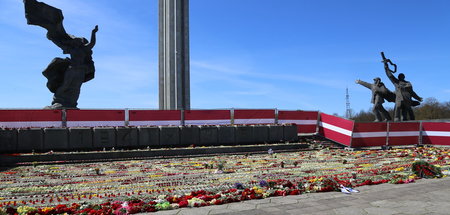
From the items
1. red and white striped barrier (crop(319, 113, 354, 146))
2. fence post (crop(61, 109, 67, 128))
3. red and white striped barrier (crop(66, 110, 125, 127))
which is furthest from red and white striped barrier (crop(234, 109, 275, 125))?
fence post (crop(61, 109, 67, 128))

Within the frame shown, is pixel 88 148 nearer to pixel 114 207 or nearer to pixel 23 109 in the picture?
pixel 23 109

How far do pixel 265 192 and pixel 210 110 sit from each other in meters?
11.3

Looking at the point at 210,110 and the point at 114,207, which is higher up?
the point at 210,110

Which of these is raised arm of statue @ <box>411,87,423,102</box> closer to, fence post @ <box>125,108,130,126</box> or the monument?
fence post @ <box>125,108,130,126</box>

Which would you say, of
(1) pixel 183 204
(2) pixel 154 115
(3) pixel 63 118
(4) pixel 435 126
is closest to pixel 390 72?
(4) pixel 435 126

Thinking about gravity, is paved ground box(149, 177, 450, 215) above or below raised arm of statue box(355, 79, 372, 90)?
below

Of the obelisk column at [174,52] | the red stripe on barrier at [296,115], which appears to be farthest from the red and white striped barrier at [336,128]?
the obelisk column at [174,52]

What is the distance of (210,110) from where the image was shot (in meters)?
17.6

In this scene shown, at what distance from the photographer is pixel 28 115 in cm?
1438

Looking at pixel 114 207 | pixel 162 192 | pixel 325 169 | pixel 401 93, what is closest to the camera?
pixel 114 207

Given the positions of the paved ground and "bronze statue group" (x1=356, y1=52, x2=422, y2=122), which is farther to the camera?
"bronze statue group" (x1=356, y1=52, x2=422, y2=122)

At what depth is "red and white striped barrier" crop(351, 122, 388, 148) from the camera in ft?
55.2

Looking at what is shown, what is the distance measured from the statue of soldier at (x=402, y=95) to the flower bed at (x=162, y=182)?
584 inches

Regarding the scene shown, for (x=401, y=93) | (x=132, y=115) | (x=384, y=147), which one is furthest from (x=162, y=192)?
(x=401, y=93)
